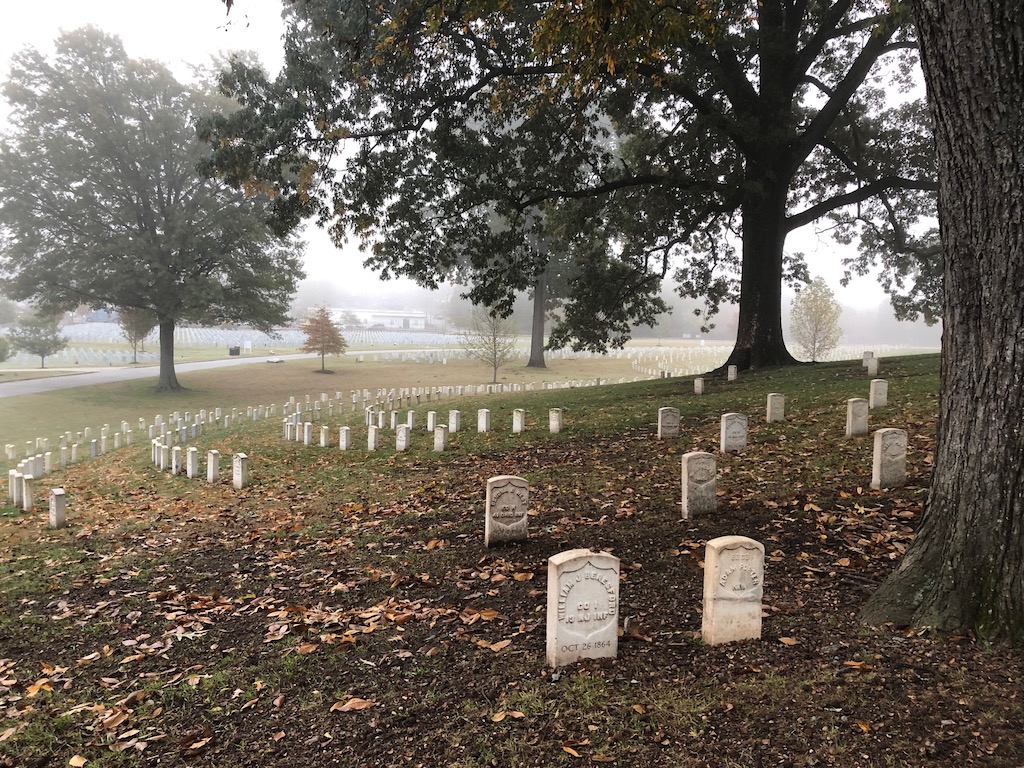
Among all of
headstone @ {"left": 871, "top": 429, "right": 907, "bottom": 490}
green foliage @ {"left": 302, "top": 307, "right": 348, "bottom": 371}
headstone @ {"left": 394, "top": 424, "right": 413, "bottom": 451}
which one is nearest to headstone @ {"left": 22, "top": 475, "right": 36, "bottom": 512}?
headstone @ {"left": 394, "top": 424, "right": 413, "bottom": 451}

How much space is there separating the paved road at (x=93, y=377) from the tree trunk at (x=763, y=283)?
31682 millimetres

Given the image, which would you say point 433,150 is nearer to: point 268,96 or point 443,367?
point 268,96

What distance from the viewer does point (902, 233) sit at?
22.8 metres

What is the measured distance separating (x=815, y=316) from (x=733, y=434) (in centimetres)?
3574

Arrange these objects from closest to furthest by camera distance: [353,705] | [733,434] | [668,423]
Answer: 1. [353,705]
2. [733,434]
3. [668,423]

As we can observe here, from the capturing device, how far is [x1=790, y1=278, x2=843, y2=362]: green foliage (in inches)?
1577

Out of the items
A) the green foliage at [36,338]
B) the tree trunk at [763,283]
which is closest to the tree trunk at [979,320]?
the tree trunk at [763,283]

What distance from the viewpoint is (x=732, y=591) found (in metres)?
A: 3.86

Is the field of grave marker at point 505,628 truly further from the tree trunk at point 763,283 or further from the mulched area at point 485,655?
the tree trunk at point 763,283

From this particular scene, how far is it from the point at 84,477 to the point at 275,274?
21.9 meters

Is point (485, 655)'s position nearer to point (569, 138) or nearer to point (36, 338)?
point (569, 138)

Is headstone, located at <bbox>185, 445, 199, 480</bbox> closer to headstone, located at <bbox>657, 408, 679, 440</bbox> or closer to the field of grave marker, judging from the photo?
the field of grave marker

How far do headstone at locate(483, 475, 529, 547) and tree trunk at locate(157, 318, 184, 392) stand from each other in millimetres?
32491

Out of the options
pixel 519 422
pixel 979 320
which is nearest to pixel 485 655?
pixel 979 320
